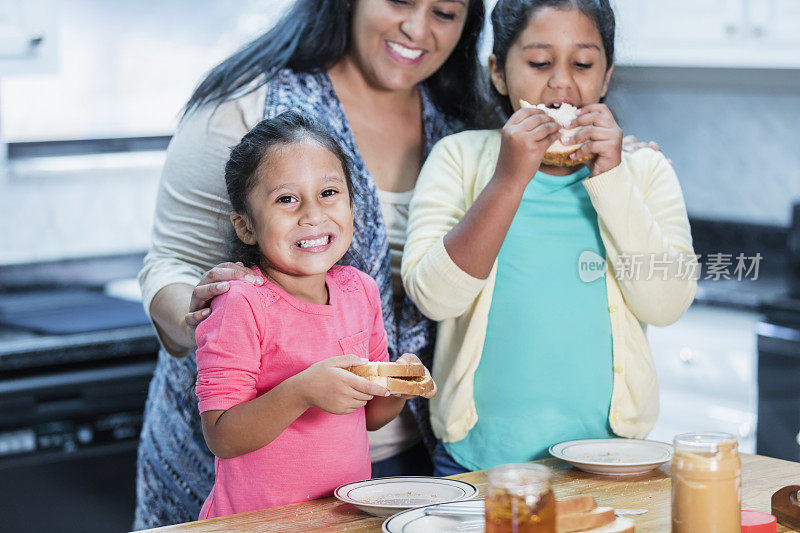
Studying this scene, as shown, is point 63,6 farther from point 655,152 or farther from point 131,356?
point 655,152

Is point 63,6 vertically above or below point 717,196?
above

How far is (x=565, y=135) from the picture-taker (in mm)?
1574

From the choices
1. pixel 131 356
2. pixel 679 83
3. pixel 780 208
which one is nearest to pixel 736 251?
pixel 780 208

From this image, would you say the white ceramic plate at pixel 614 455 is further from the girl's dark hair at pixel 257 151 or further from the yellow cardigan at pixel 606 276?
the girl's dark hair at pixel 257 151

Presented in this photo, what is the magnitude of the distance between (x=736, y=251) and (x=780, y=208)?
0.65 feet

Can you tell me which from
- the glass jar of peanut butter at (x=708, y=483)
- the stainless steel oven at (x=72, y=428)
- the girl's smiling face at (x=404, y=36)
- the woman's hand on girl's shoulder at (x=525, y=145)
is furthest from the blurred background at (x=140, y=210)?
the glass jar of peanut butter at (x=708, y=483)

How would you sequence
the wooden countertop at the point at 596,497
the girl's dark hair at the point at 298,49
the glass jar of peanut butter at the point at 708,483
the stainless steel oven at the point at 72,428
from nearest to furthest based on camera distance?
1. the glass jar of peanut butter at the point at 708,483
2. the wooden countertop at the point at 596,497
3. the girl's dark hair at the point at 298,49
4. the stainless steel oven at the point at 72,428

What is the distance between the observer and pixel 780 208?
3.29m

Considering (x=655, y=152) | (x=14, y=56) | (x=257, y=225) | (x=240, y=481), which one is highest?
(x=14, y=56)

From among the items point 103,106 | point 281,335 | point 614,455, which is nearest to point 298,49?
point 281,335

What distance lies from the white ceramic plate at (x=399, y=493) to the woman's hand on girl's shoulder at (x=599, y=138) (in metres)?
0.55

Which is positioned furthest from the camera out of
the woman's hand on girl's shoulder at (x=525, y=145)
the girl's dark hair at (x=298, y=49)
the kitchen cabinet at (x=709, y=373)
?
the kitchen cabinet at (x=709, y=373)

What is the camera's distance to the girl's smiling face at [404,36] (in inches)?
70.8

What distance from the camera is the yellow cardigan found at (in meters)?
1.58
